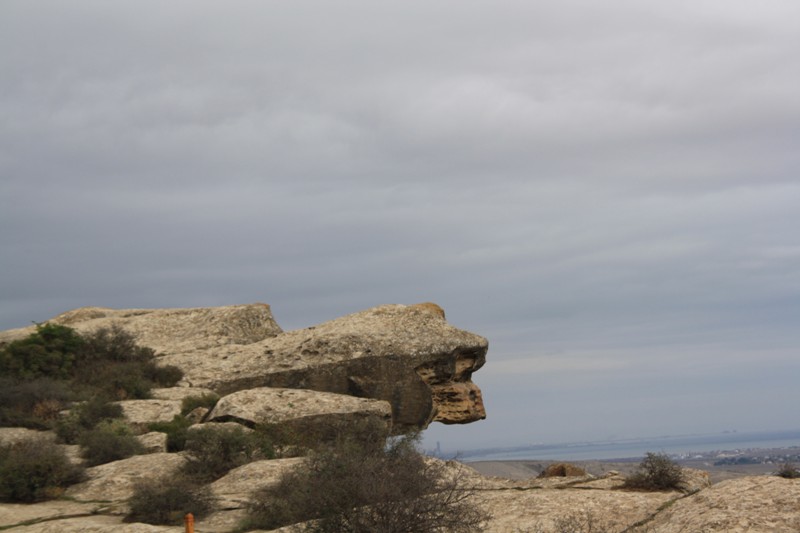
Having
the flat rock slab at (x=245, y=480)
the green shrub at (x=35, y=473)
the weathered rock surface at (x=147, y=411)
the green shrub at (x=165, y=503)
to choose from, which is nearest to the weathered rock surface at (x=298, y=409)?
the weathered rock surface at (x=147, y=411)

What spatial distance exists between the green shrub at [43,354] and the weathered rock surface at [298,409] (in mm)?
6823

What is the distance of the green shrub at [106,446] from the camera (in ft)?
59.3

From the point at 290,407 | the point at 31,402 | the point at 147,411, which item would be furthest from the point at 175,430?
the point at 31,402

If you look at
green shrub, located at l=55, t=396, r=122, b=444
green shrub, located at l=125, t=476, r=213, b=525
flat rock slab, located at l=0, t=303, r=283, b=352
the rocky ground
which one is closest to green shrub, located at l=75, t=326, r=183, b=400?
the rocky ground

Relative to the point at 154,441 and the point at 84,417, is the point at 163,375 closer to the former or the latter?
the point at 84,417

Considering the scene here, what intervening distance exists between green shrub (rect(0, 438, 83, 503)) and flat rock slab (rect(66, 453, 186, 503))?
264mm

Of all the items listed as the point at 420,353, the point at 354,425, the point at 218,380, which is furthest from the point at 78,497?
the point at 420,353

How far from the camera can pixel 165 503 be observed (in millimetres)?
14320

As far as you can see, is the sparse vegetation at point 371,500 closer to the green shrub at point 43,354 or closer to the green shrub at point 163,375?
the green shrub at point 163,375

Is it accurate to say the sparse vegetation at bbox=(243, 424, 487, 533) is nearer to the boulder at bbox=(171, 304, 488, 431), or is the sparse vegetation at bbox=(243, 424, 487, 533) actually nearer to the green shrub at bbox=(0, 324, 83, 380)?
the boulder at bbox=(171, 304, 488, 431)

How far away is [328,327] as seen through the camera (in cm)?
2691

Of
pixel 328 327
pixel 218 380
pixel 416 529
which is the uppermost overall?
pixel 328 327

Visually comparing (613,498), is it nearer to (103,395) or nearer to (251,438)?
(251,438)

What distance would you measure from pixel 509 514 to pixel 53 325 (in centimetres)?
1841
